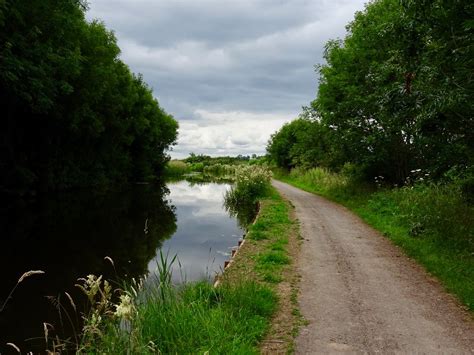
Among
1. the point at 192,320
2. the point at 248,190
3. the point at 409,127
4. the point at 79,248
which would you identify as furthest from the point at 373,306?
the point at 248,190

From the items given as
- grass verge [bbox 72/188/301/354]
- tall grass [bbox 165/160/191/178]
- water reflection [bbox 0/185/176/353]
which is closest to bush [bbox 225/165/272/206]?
water reflection [bbox 0/185/176/353]

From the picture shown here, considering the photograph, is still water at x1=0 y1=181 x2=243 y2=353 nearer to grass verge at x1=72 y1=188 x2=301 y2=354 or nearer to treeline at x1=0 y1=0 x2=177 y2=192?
grass verge at x1=72 y1=188 x2=301 y2=354

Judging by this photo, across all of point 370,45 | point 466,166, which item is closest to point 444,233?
point 466,166

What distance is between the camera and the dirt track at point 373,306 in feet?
19.1

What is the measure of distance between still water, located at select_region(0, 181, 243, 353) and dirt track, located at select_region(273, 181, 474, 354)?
2438 mm

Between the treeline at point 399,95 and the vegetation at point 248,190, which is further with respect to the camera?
the vegetation at point 248,190

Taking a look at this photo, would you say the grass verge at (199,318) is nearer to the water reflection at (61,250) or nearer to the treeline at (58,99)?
the water reflection at (61,250)

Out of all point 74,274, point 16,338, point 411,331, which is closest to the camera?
point 411,331

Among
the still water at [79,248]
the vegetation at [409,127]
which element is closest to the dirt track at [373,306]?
the vegetation at [409,127]

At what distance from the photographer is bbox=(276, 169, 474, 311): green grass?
9066 millimetres

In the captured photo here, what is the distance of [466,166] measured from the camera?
1203 cm

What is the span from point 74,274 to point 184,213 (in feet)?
46.9

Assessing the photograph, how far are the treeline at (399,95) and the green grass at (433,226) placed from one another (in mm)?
1157

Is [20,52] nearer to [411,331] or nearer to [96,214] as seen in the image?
[96,214]
